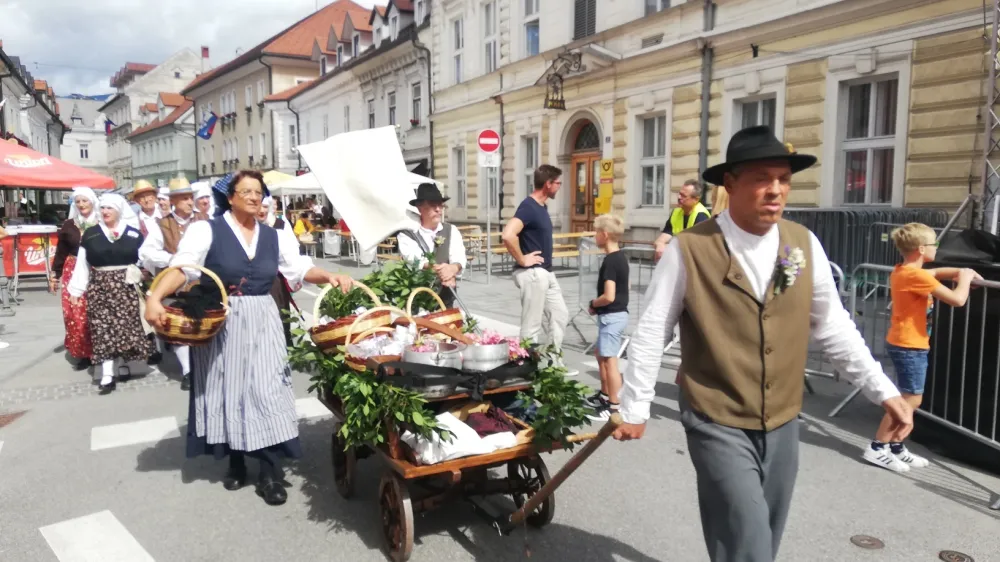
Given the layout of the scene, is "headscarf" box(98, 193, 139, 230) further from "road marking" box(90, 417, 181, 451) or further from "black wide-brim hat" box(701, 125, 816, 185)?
"black wide-brim hat" box(701, 125, 816, 185)

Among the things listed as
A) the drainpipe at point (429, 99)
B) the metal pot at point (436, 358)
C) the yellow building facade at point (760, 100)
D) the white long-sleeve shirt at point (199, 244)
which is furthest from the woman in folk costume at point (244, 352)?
the drainpipe at point (429, 99)

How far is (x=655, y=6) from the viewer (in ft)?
52.3

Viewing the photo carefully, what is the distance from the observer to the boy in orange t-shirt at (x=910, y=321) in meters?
4.69

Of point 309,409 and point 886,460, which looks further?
point 309,409

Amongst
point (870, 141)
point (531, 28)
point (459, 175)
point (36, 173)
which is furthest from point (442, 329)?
point (459, 175)

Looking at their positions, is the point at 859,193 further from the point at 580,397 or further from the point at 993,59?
the point at 580,397

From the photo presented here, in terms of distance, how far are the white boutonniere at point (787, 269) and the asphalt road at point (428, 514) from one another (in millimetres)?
1664

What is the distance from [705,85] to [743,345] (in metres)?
13.2

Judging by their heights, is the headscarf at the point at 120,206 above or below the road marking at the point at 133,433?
above

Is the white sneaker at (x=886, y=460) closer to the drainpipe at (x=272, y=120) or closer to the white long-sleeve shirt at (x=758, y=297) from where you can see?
the white long-sleeve shirt at (x=758, y=297)

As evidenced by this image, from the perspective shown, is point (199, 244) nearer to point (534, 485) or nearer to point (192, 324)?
point (192, 324)

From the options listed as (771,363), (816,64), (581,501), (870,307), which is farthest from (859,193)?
(771,363)

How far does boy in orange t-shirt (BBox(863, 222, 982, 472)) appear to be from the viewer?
15.4ft

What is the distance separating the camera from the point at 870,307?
388 inches
